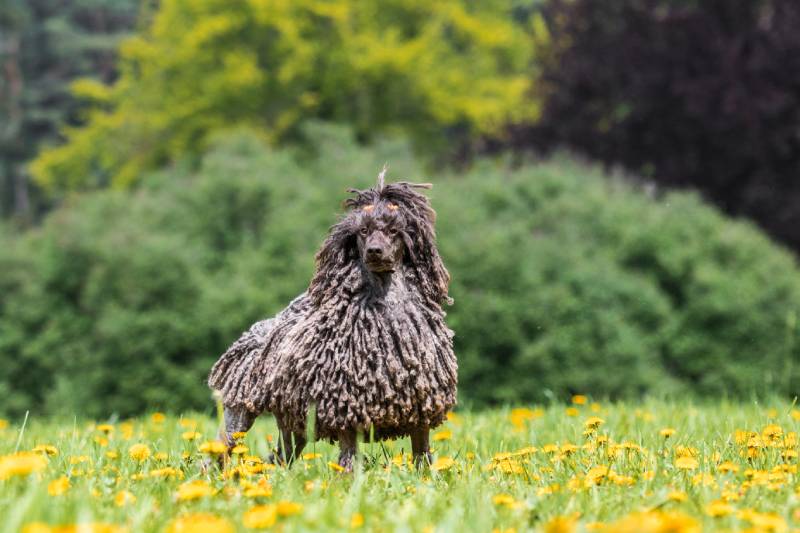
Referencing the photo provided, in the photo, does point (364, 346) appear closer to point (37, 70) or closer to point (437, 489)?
point (437, 489)

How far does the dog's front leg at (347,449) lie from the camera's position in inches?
139

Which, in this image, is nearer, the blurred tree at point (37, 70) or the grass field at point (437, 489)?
the grass field at point (437, 489)

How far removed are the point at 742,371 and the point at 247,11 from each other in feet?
38.1

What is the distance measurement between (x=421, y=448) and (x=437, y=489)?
604mm

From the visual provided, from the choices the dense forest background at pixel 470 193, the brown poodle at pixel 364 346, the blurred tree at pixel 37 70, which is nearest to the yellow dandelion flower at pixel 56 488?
the brown poodle at pixel 364 346

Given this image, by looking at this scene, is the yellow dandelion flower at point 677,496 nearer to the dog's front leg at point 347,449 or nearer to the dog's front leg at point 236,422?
the dog's front leg at point 347,449

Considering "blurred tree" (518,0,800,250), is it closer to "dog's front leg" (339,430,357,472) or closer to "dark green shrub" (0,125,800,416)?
"dark green shrub" (0,125,800,416)

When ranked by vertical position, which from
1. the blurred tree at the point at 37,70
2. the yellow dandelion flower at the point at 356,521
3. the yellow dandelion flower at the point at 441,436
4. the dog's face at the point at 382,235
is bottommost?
the yellow dandelion flower at the point at 356,521

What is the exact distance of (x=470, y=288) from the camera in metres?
9.99

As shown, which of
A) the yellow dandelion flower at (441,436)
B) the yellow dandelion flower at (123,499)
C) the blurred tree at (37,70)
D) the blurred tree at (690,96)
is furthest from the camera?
the blurred tree at (37,70)

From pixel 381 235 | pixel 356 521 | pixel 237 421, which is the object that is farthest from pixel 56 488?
pixel 381 235

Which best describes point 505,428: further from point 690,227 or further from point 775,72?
point 775,72

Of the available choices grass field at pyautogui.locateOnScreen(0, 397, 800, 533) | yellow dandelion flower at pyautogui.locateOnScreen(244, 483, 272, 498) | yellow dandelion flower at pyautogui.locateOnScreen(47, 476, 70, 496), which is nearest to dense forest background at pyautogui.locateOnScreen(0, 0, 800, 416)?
grass field at pyautogui.locateOnScreen(0, 397, 800, 533)

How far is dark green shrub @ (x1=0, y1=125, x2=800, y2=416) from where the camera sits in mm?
9875
